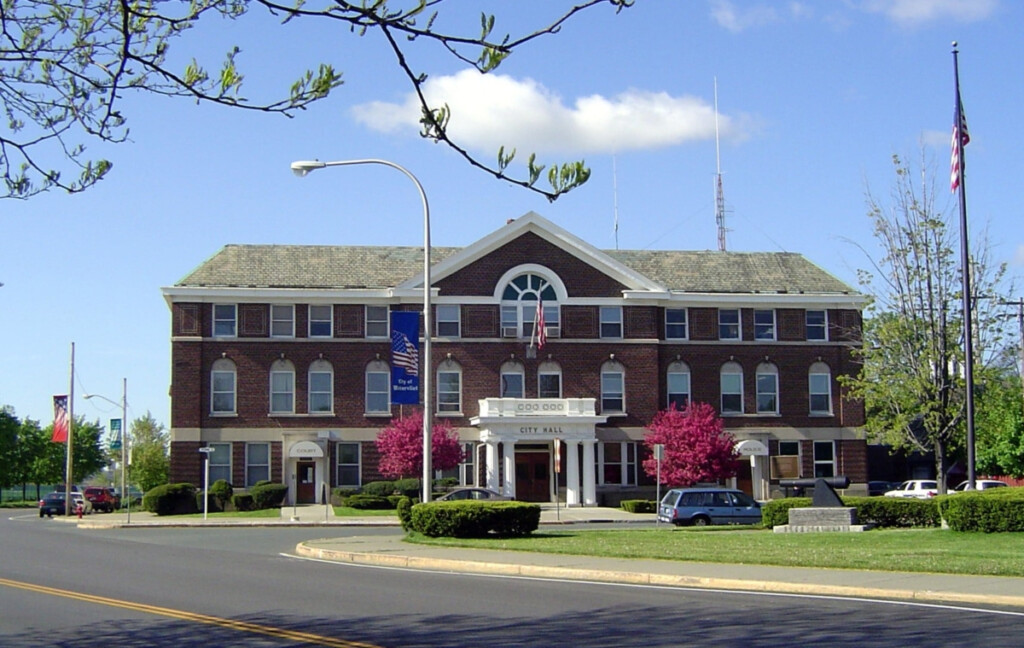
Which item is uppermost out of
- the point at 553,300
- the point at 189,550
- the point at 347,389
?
Result: the point at 553,300

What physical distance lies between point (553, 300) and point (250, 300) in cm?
1344

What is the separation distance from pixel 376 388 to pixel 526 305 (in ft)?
25.2

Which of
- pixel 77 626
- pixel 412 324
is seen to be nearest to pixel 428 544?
pixel 412 324

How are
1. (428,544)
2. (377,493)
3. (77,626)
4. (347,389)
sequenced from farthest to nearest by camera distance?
1. (347,389)
2. (377,493)
3. (428,544)
4. (77,626)

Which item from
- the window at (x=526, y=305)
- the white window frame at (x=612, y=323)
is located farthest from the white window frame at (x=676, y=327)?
the window at (x=526, y=305)

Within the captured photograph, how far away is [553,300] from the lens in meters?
57.0

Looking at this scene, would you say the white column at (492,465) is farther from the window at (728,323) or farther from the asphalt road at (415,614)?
the asphalt road at (415,614)

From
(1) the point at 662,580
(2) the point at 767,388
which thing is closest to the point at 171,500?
(2) the point at 767,388

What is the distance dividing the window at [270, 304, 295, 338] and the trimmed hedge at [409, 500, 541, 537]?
28.6 meters

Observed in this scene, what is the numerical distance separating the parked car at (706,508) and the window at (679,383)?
19.8 metres

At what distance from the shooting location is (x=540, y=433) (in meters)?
55.2

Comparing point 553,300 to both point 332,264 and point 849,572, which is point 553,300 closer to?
point 332,264

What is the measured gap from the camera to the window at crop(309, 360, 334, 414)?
5625cm

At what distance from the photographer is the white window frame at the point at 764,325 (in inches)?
2323
